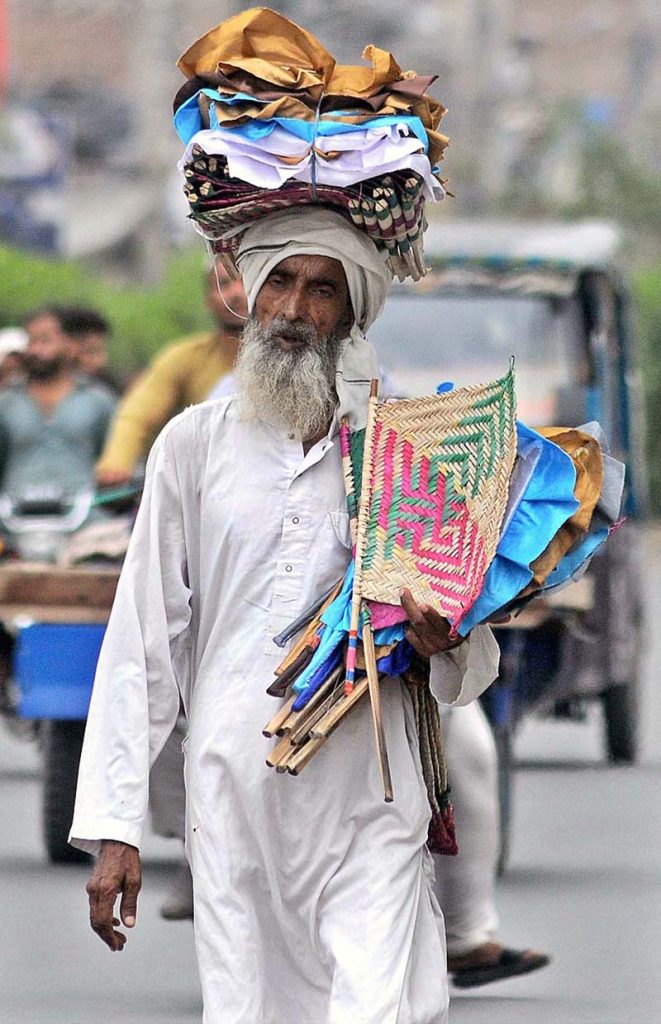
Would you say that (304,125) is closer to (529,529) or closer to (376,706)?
(529,529)

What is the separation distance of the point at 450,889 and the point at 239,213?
2.50 metres

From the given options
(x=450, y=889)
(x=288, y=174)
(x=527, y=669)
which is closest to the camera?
(x=288, y=174)

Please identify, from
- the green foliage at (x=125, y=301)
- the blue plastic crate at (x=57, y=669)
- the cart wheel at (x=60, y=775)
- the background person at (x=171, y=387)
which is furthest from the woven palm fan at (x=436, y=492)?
the green foliage at (x=125, y=301)

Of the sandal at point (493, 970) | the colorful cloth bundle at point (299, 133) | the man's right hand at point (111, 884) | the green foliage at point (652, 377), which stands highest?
the green foliage at point (652, 377)

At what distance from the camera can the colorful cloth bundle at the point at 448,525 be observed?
4.81 metres

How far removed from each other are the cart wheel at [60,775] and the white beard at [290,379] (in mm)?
4418

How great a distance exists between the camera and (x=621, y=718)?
12.6 metres

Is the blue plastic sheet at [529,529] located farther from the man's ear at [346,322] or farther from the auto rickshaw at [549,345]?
the auto rickshaw at [549,345]

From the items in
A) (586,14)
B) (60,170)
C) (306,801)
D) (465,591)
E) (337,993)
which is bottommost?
(337,993)

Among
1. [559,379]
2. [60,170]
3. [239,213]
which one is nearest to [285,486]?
[239,213]

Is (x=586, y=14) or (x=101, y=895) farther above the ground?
(x=586, y=14)

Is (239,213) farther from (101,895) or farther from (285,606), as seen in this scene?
(101,895)

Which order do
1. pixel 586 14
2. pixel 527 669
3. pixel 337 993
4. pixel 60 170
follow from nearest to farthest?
pixel 337 993
pixel 527 669
pixel 60 170
pixel 586 14

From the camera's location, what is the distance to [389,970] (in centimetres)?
473
